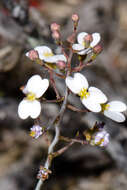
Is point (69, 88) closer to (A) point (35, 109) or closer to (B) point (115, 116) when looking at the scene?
(A) point (35, 109)

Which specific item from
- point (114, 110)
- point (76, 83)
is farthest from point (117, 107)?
point (76, 83)

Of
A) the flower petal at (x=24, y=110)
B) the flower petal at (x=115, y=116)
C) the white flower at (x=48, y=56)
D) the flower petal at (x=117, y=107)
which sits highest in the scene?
the white flower at (x=48, y=56)

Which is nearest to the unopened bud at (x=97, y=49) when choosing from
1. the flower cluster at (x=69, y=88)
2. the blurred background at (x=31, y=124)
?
the flower cluster at (x=69, y=88)

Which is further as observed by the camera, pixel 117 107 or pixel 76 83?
pixel 117 107

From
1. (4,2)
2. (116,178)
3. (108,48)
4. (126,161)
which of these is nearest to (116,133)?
(126,161)

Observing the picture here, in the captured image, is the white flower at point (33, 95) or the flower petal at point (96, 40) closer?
the white flower at point (33, 95)

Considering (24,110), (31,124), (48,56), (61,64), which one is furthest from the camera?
(31,124)

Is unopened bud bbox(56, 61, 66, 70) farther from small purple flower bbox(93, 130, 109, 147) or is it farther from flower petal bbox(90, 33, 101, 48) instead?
small purple flower bbox(93, 130, 109, 147)

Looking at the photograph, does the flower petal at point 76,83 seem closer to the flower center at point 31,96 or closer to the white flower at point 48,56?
the white flower at point 48,56

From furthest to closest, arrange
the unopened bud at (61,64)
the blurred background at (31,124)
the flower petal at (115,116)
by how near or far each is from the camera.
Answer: the blurred background at (31,124)
the flower petal at (115,116)
the unopened bud at (61,64)
